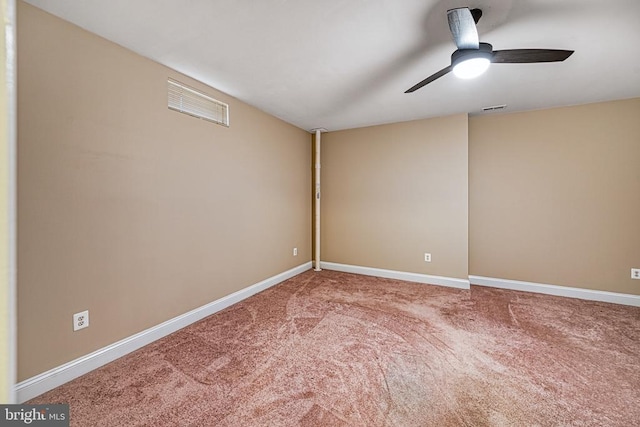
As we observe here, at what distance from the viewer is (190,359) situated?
6.77 feet

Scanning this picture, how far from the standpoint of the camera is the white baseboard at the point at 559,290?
125 inches

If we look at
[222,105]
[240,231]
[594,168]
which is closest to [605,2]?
[594,168]

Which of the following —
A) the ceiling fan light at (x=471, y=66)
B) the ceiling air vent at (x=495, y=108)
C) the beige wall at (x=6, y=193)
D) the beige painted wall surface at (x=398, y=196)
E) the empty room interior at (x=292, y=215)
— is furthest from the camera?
the beige painted wall surface at (x=398, y=196)

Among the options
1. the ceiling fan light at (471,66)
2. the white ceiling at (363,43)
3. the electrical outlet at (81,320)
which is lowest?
the electrical outlet at (81,320)

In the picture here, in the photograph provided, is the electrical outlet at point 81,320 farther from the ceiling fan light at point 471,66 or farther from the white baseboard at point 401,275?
the white baseboard at point 401,275

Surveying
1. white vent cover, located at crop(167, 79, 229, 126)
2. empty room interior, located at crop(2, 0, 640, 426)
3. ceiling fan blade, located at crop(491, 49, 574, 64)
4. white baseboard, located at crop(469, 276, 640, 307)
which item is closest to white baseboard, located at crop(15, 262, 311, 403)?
empty room interior, located at crop(2, 0, 640, 426)

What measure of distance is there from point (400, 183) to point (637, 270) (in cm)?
289

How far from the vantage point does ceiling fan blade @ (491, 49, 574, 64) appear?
5.47ft

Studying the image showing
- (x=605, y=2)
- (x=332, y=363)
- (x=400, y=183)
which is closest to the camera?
(x=605, y=2)

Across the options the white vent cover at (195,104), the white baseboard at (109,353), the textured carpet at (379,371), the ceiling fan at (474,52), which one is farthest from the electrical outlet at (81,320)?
the ceiling fan at (474,52)

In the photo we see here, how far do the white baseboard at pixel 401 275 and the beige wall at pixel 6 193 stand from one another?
13.6 ft

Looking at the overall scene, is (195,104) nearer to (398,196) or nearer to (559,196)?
(398,196)

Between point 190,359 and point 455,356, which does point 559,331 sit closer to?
point 455,356

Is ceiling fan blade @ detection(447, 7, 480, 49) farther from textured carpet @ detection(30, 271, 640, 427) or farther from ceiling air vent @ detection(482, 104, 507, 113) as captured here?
textured carpet @ detection(30, 271, 640, 427)
